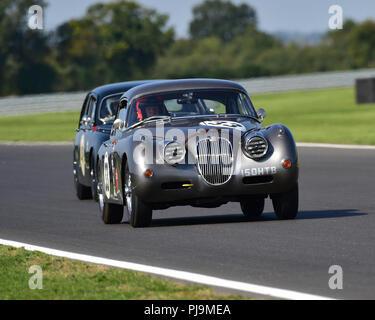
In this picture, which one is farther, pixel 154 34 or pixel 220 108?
pixel 154 34

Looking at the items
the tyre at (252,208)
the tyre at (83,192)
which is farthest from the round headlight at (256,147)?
the tyre at (83,192)

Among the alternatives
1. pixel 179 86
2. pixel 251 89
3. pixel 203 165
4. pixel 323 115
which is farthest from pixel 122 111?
pixel 251 89

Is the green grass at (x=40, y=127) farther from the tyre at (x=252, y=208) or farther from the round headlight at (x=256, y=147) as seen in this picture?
the round headlight at (x=256, y=147)

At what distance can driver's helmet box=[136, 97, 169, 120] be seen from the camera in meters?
12.6

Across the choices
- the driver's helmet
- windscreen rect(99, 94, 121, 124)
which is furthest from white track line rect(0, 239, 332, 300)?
windscreen rect(99, 94, 121, 124)

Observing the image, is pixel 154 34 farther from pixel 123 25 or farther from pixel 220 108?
pixel 220 108

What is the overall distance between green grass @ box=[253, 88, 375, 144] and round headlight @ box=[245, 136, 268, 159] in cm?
1541

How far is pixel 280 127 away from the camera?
1173cm

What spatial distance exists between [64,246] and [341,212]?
3.81m

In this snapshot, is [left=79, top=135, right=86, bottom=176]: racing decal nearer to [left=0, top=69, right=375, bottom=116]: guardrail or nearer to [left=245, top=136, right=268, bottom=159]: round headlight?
[left=245, top=136, right=268, bottom=159]: round headlight

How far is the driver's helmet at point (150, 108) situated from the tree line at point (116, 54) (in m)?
66.8

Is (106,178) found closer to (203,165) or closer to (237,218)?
(237,218)

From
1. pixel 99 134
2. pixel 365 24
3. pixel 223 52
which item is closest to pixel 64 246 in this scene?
pixel 99 134

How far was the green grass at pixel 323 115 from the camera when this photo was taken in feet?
98.8
